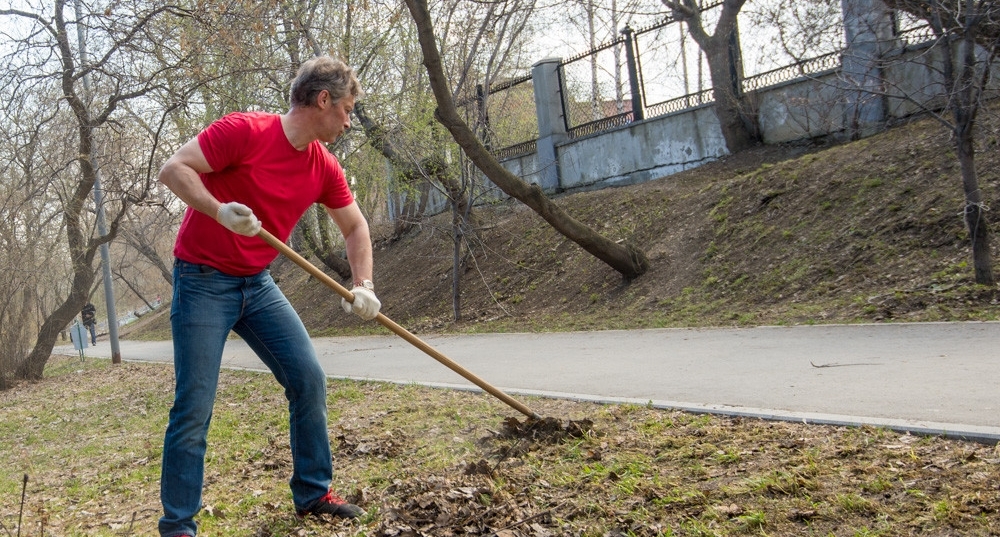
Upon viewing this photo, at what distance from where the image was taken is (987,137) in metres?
9.91

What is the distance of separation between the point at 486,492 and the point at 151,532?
1722 millimetres

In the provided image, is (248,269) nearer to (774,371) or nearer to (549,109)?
(774,371)

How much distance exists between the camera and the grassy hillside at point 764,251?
8.59m

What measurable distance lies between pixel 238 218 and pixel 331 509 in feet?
4.48

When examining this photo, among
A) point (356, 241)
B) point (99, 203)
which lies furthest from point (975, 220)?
point (99, 203)

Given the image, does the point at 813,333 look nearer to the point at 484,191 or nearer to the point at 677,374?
the point at 677,374

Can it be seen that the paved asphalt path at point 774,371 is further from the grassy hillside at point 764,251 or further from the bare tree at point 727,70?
the bare tree at point 727,70

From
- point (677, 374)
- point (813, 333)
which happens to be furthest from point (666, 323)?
point (677, 374)

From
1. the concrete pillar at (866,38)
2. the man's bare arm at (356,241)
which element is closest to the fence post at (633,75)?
the concrete pillar at (866,38)

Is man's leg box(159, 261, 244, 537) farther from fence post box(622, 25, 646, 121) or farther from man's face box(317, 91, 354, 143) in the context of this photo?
fence post box(622, 25, 646, 121)

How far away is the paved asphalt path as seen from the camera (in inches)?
180

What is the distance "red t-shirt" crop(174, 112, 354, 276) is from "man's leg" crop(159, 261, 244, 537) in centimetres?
10

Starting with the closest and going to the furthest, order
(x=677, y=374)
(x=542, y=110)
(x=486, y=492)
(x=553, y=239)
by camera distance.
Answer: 1. (x=486, y=492)
2. (x=677, y=374)
3. (x=553, y=239)
4. (x=542, y=110)

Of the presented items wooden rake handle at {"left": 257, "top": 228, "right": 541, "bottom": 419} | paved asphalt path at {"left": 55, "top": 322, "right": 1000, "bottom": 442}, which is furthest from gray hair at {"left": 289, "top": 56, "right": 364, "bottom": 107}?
paved asphalt path at {"left": 55, "top": 322, "right": 1000, "bottom": 442}
